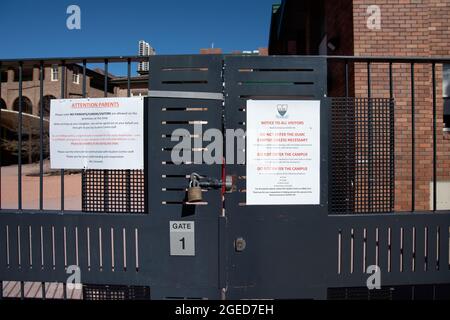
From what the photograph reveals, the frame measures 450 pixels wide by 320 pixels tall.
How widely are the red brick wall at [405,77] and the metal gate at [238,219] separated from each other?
2752mm

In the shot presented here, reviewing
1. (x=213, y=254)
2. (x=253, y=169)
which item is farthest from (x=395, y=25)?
(x=213, y=254)

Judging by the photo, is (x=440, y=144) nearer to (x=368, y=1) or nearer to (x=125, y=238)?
(x=368, y=1)

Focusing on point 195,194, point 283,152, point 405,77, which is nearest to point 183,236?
point 195,194

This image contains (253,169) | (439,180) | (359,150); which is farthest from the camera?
(439,180)

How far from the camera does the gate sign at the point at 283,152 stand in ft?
9.28

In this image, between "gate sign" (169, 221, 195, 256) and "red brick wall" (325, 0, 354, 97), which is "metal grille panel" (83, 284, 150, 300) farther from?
"red brick wall" (325, 0, 354, 97)

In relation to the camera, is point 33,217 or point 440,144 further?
point 440,144

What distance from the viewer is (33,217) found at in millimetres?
3004

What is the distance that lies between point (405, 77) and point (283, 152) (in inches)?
154

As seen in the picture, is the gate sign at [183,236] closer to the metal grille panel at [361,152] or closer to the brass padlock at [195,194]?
the brass padlock at [195,194]

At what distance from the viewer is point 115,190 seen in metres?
2.97

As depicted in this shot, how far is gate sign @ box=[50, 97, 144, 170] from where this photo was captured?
9.53ft

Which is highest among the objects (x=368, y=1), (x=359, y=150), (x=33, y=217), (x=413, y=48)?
(x=368, y=1)

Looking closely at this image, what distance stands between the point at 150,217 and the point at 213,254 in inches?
27.4
